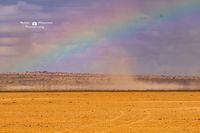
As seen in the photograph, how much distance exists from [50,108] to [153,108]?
403 inches

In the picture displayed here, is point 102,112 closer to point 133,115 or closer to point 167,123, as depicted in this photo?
point 133,115

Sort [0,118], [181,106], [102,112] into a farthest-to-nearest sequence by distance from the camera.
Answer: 1. [181,106]
2. [102,112]
3. [0,118]

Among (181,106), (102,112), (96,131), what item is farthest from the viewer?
(181,106)

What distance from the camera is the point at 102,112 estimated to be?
1882 inches

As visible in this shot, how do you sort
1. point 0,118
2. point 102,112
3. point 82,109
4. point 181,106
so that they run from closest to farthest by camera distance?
point 0,118 → point 102,112 → point 82,109 → point 181,106

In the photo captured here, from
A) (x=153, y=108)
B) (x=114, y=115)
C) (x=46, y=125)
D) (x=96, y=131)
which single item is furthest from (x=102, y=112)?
(x=96, y=131)

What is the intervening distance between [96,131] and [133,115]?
1119 centimetres

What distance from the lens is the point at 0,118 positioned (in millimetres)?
44188

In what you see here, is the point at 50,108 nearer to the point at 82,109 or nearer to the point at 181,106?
the point at 82,109

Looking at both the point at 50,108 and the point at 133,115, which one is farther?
the point at 50,108

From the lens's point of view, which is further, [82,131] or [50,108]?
A: [50,108]

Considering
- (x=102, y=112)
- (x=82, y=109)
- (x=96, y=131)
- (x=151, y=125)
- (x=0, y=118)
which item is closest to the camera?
(x=96, y=131)

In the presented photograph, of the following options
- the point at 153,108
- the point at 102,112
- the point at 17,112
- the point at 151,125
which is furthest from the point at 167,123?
the point at 17,112

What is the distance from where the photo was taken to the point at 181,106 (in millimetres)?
54812
